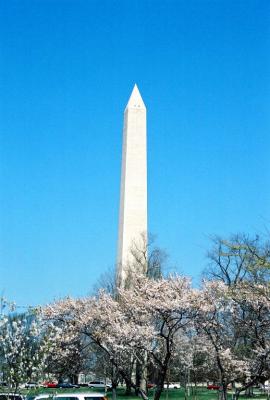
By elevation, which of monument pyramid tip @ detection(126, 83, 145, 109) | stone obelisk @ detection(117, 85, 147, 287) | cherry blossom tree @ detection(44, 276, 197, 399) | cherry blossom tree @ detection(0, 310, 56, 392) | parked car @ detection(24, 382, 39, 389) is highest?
monument pyramid tip @ detection(126, 83, 145, 109)

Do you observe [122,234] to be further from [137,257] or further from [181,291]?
[181,291]

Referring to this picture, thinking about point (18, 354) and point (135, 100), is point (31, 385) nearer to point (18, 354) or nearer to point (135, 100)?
point (18, 354)

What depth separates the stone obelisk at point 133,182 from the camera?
157 feet

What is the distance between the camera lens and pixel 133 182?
48156 millimetres

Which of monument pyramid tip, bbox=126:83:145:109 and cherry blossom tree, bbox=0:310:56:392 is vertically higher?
monument pyramid tip, bbox=126:83:145:109

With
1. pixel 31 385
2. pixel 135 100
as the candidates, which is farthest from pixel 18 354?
pixel 135 100

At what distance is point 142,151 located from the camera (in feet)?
158

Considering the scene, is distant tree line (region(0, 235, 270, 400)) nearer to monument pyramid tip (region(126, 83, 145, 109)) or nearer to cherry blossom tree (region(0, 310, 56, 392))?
cherry blossom tree (region(0, 310, 56, 392))

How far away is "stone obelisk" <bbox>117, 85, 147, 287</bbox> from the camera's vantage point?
47.8 m

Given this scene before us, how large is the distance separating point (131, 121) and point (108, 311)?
26.3m

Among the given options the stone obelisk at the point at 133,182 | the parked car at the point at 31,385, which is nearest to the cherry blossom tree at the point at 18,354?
the parked car at the point at 31,385

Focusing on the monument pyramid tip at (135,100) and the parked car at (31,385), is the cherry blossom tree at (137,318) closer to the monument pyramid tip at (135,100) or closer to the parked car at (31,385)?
the parked car at (31,385)

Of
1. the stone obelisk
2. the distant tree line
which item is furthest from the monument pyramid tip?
the distant tree line

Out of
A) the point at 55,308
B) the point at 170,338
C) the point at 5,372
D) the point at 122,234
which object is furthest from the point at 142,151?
the point at 5,372
